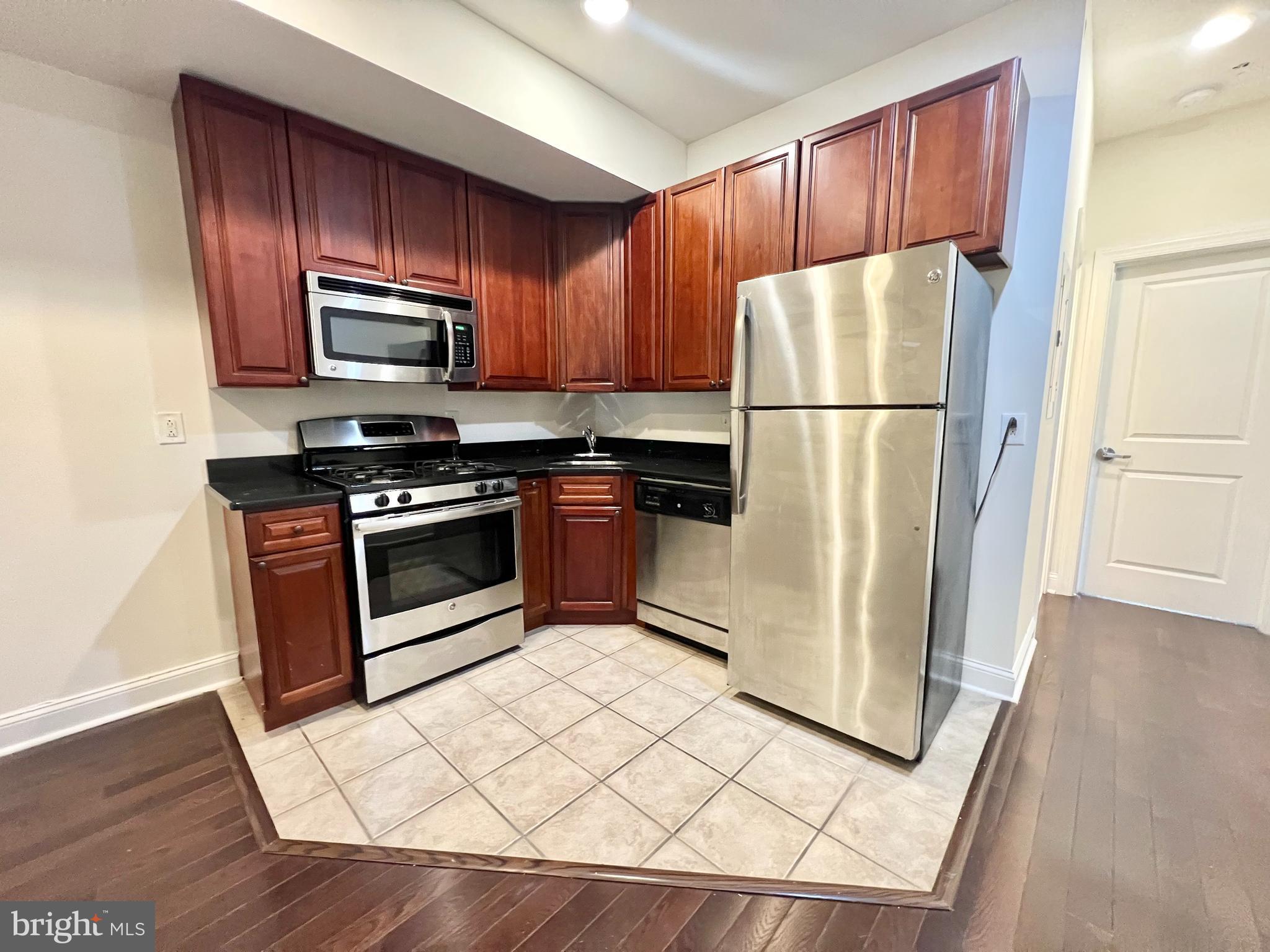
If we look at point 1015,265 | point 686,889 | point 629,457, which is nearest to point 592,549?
point 629,457

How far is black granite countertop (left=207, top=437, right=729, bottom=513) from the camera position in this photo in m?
1.92

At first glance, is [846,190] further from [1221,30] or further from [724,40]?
[1221,30]

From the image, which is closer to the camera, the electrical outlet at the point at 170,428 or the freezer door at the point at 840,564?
the freezer door at the point at 840,564

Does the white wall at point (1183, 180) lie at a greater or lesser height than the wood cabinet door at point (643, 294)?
greater

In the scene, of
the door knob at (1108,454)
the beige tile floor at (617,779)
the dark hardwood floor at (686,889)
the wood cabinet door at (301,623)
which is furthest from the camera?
the door knob at (1108,454)

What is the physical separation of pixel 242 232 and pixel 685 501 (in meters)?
2.14

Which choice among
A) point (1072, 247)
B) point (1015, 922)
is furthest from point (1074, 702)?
point (1072, 247)

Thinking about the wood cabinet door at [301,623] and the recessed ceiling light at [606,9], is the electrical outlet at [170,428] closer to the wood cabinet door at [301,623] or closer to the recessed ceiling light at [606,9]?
the wood cabinet door at [301,623]

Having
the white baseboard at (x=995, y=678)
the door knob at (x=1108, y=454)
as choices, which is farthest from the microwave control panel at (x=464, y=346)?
the door knob at (x=1108, y=454)

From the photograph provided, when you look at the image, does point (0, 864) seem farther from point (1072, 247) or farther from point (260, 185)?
point (1072, 247)

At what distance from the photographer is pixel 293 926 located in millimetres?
1229

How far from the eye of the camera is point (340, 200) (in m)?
2.17

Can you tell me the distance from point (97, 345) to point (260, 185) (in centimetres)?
89

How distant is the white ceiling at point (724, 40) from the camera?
1.93 metres
